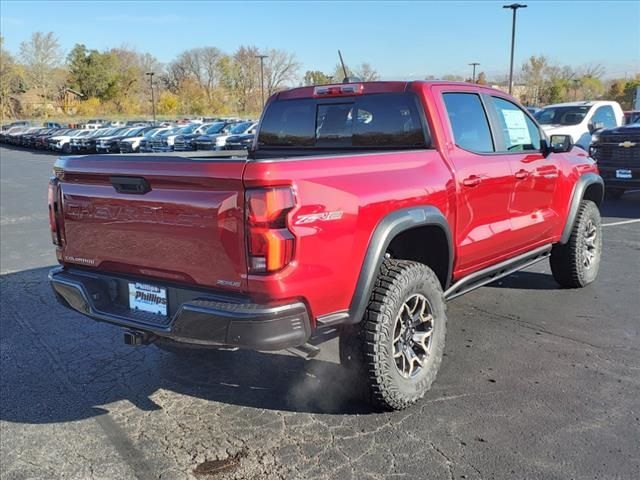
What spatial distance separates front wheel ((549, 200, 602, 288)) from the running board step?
1.30 feet

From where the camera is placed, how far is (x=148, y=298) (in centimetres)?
317

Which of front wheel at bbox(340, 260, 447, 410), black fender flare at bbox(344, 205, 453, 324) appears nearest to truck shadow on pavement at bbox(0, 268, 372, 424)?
front wheel at bbox(340, 260, 447, 410)

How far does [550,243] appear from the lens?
5.28 metres

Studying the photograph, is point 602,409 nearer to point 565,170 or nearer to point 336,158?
point 336,158

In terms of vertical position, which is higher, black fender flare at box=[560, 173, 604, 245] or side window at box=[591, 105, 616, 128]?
side window at box=[591, 105, 616, 128]

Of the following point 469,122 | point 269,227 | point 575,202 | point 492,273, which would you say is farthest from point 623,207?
point 269,227

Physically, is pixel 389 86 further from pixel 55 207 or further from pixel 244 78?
pixel 244 78

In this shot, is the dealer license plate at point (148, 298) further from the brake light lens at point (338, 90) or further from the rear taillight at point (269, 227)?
the brake light lens at point (338, 90)

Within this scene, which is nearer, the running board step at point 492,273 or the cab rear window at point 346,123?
the cab rear window at point 346,123

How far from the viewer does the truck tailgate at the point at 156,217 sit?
279cm

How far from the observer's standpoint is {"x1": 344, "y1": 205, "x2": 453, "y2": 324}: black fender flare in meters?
3.10

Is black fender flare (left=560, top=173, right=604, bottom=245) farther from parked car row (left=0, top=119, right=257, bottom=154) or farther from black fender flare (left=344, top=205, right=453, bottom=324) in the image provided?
parked car row (left=0, top=119, right=257, bottom=154)

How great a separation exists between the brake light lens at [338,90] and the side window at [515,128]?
1179mm

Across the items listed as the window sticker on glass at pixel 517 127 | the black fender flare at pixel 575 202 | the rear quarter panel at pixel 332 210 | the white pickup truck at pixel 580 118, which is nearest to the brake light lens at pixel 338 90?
the rear quarter panel at pixel 332 210
